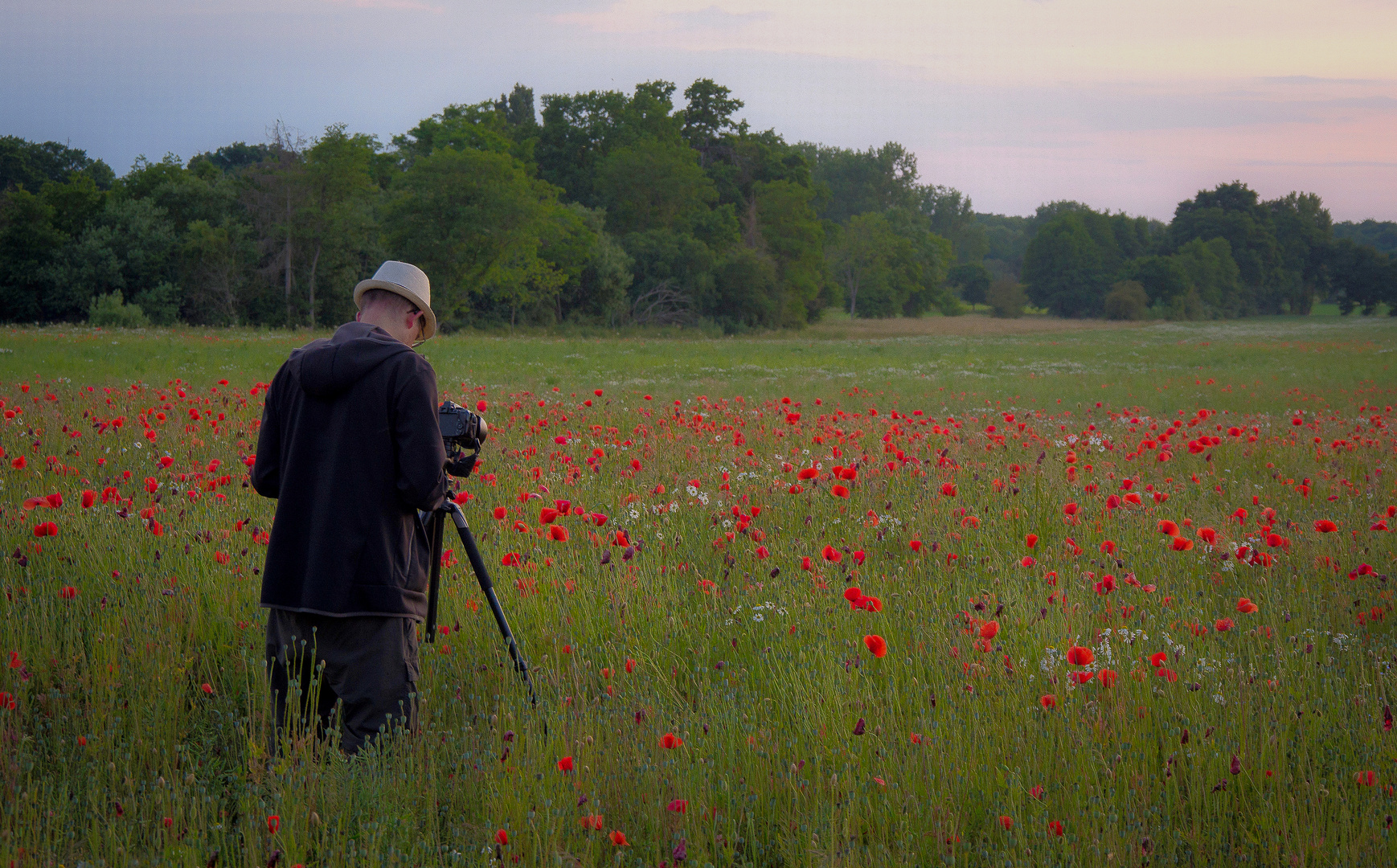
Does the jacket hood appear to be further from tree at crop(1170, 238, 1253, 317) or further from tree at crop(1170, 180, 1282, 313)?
tree at crop(1170, 180, 1282, 313)

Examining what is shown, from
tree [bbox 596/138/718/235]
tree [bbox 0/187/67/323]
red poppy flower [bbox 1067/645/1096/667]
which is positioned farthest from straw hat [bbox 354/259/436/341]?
tree [bbox 596/138/718/235]

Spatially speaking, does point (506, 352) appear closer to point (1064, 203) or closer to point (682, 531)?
point (682, 531)

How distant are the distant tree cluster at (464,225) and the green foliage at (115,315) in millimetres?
122

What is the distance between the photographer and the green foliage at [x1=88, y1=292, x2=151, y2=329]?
3572 centimetres

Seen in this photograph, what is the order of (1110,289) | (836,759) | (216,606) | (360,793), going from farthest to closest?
(1110,289)
(216,606)
(836,759)
(360,793)

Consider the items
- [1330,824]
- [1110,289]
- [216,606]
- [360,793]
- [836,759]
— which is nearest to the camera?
[1330,824]

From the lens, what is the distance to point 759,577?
15.8 ft

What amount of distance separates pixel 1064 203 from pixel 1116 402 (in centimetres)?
17745

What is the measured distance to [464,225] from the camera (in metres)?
49.3

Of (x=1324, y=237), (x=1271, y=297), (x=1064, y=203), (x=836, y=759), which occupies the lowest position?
(x=836, y=759)

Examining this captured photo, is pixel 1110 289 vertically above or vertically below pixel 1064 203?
below

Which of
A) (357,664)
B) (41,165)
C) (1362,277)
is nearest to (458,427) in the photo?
(357,664)

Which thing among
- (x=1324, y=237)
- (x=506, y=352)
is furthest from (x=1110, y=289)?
(x=506, y=352)

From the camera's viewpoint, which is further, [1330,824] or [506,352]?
[506,352]
